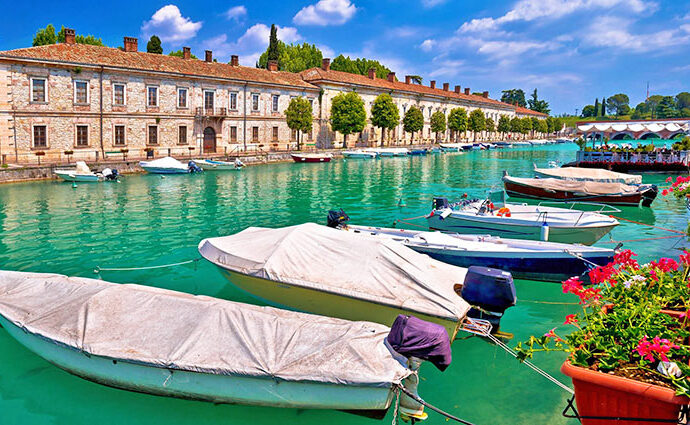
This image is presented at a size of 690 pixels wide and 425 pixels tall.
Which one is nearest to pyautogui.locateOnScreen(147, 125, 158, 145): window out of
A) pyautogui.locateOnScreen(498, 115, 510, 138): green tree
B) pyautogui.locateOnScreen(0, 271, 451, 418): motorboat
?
pyautogui.locateOnScreen(0, 271, 451, 418): motorboat

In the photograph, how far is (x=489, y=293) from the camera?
9.30 metres

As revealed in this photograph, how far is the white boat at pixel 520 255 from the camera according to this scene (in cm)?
1259

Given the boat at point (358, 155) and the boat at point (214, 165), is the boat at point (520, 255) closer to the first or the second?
the boat at point (214, 165)

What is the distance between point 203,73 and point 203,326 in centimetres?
4816

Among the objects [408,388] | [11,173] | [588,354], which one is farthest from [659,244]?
[11,173]

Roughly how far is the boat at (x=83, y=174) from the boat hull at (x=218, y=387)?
2968 cm

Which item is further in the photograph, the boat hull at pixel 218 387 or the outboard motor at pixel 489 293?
the outboard motor at pixel 489 293

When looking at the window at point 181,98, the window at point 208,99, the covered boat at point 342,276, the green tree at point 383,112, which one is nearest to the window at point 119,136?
the window at point 181,98

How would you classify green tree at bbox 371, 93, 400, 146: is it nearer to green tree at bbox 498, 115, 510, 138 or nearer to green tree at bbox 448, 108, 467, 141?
green tree at bbox 448, 108, 467, 141

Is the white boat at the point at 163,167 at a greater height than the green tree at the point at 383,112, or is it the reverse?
the green tree at the point at 383,112

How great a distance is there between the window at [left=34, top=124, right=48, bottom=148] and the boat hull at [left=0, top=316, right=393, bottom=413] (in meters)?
38.3

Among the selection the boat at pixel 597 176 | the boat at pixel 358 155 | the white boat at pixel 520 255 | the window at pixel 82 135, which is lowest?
the white boat at pixel 520 255

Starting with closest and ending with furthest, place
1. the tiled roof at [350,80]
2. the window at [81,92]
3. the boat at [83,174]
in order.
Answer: the boat at [83,174] → the window at [81,92] → the tiled roof at [350,80]

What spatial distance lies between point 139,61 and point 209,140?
1075cm
